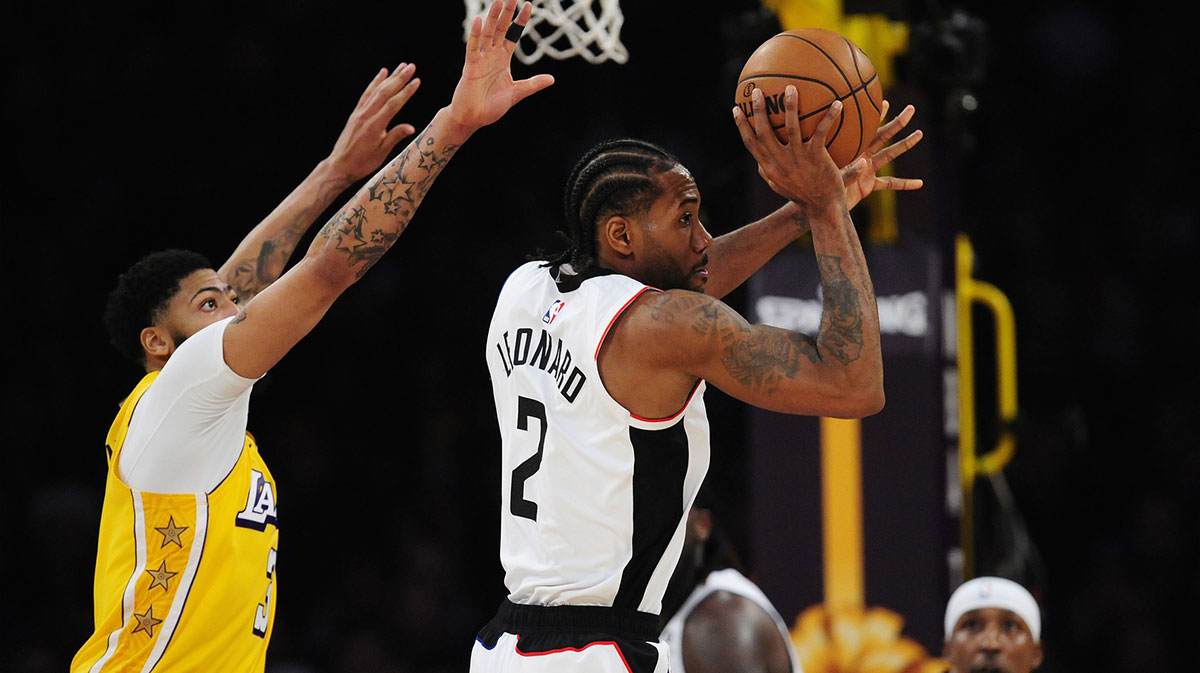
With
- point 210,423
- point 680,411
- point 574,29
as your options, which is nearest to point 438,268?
point 574,29

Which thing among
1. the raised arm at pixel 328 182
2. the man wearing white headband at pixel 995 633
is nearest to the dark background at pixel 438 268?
the man wearing white headband at pixel 995 633

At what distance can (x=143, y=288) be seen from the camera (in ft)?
13.4

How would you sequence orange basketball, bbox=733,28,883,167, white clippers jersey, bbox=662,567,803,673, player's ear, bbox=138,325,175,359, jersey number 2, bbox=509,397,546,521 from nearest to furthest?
jersey number 2, bbox=509,397,546,521
orange basketball, bbox=733,28,883,167
player's ear, bbox=138,325,175,359
white clippers jersey, bbox=662,567,803,673

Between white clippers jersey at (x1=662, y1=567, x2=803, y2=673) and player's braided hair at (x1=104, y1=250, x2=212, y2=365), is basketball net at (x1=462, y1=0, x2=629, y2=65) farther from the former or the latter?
white clippers jersey at (x1=662, y1=567, x2=803, y2=673)

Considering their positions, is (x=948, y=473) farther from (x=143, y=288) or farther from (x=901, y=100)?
(x=143, y=288)

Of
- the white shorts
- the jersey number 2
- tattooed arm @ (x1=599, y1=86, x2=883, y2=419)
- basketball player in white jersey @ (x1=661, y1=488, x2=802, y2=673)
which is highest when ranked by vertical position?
tattooed arm @ (x1=599, y1=86, x2=883, y2=419)

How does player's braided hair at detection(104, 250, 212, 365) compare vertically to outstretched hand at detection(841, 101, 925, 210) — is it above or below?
below

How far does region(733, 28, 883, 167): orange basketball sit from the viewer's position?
3615 mm

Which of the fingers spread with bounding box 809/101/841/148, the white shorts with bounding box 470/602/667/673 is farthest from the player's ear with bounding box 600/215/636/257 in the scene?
the white shorts with bounding box 470/602/667/673

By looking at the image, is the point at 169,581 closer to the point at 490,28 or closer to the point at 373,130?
the point at 373,130

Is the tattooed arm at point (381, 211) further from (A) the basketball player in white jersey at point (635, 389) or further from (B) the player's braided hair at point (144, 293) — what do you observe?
(B) the player's braided hair at point (144, 293)

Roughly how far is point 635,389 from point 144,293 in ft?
5.11

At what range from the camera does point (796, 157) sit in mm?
3355

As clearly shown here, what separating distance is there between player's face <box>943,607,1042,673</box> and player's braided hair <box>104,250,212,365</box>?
2992mm
